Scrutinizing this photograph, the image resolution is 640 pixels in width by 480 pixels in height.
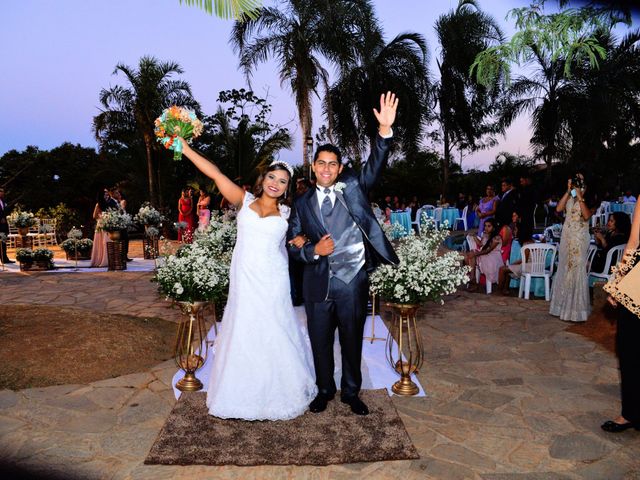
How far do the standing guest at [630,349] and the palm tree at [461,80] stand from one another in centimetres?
2243

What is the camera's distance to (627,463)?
3.92 metres

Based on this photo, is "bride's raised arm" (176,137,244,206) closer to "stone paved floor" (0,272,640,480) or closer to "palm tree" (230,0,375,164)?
"stone paved floor" (0,272,640,480)

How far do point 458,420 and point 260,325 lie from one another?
1874mm

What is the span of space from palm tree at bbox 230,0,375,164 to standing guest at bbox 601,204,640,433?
51.1ft

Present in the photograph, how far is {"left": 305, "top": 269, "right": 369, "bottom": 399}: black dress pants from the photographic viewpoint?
451 centimetres

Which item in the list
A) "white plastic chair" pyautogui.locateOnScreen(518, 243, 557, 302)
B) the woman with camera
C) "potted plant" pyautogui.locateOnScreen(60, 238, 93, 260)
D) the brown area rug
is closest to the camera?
the brown area rug

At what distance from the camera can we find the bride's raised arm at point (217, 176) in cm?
453

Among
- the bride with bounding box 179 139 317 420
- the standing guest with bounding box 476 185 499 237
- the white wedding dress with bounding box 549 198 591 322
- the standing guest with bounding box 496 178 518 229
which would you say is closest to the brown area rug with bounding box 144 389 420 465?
the bride with bounding box 179 139 317 420

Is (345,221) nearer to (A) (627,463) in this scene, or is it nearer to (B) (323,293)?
(B) (323,293)

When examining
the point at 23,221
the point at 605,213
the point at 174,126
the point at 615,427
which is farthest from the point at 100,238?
the point at 605,213

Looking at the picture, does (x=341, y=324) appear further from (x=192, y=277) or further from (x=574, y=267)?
(x=574, y=267)

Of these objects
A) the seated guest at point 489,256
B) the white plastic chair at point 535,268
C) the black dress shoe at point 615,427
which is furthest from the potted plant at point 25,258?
the black dress shoe at point 615,427

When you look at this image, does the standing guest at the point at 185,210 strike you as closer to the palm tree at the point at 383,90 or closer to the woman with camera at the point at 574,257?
the palm tree at the point at 383,90

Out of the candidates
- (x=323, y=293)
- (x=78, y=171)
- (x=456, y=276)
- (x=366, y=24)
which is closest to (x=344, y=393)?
(x=323, y=293)
